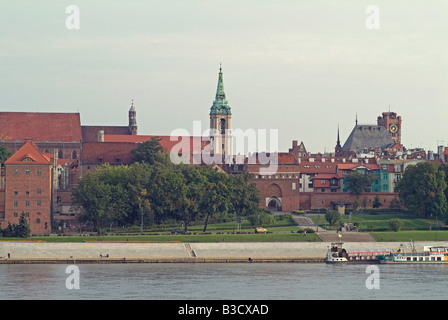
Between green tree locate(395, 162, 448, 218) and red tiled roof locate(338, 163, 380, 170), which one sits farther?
red tiled roof locate(338, 163, 380, 170)

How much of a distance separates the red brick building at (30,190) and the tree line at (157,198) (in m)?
4.02

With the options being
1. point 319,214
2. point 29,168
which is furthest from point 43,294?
point 319,214

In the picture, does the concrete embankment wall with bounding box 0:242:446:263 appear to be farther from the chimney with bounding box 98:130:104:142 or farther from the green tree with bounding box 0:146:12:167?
the chimney with bounding box 98:130:104:142

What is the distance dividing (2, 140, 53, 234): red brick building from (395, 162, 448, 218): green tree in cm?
4285

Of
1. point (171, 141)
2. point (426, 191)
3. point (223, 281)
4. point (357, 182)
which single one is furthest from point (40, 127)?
point (223, 281)

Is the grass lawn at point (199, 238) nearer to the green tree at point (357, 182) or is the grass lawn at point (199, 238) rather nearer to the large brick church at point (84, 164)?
the large brick church at point (84, 164)

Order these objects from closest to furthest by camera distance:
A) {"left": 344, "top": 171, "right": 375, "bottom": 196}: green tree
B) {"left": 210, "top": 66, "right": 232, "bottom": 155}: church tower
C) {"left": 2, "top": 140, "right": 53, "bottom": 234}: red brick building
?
1. {"left": 2, "top": 140, "right": 53, "bottom": 234}: red brick building
2. {"left": 344, "top": 171, "right": 375, "bottom": 196}: green tree
3. {"left": 210, "top": 66, "right": 232, "bottom": 155}: church tower

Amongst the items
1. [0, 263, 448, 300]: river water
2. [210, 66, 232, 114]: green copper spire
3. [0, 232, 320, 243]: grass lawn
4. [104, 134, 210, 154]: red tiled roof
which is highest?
[210, 66, 232, 114]: green copper spire

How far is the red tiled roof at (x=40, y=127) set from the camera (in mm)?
164125

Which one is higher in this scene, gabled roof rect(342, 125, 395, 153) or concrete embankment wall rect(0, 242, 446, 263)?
gabled roof rect(342, 125, 395, 153)

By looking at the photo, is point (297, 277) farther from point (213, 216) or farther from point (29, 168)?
point (29, 168)

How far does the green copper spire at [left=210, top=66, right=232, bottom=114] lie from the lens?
17488 cm

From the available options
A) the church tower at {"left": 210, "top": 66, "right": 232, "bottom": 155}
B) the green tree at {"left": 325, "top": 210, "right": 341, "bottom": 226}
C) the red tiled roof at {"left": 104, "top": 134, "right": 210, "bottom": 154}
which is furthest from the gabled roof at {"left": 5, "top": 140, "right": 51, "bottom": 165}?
the church tower at {"left": 210, "top": 66, "right": 232, "bottom": 155}
